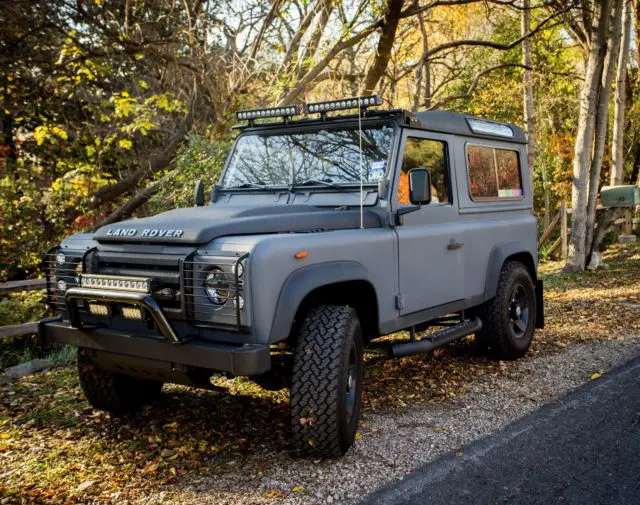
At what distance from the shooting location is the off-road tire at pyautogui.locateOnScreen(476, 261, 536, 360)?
19.4 ft

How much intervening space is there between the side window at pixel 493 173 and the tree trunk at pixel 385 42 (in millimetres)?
3857

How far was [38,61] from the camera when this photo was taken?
469 inches

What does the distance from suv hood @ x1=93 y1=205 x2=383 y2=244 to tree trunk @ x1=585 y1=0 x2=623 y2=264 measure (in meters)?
8.48

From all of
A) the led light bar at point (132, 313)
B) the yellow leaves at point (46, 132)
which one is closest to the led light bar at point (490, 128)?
the led light bar at point (132, 313)

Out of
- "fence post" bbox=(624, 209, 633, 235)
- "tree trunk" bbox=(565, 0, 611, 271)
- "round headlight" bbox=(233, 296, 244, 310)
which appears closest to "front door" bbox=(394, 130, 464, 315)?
"round headlight" bbox=(233, 296, 244, 310)

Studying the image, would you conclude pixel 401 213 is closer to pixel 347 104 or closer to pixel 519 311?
pixel 347 104

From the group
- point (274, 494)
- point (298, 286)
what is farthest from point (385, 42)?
point (274, 494)

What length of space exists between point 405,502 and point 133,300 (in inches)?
71.7

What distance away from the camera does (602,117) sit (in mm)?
11523

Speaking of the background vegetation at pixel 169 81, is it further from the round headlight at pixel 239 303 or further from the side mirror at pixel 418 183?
the round headlight at pixel 239 303

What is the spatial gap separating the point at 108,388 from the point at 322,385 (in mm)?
1819

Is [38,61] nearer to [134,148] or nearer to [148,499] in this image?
[134,148]

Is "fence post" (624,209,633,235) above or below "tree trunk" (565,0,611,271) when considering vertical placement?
below

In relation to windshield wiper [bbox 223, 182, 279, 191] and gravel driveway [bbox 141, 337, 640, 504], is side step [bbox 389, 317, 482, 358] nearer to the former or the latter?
gravel driveway [bbox 141, 337, 640, 504]
